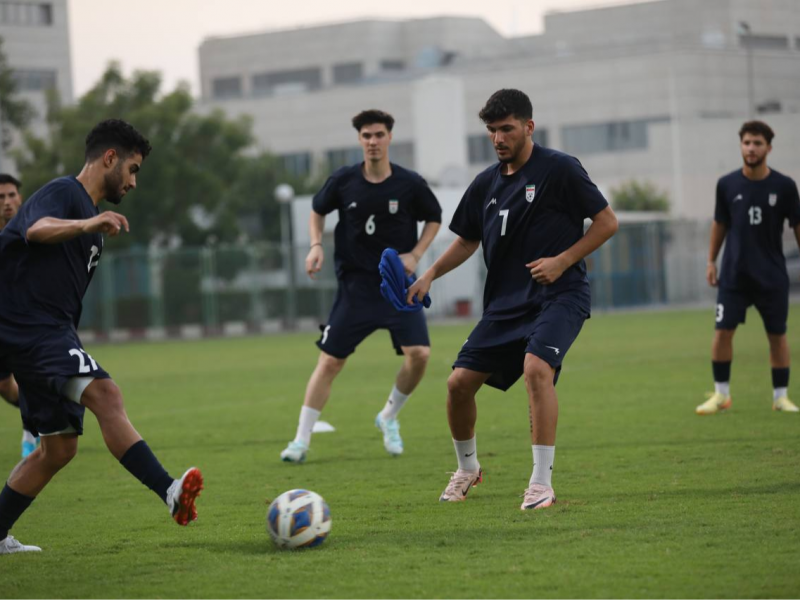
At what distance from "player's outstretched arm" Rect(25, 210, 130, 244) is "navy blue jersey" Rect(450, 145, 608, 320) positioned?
246 cm

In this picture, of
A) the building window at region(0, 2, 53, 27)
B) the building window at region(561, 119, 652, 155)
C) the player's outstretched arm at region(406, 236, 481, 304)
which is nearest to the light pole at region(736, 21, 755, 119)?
the building window at region(561, 119, 652, 155)

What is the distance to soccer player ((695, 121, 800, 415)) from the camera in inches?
459

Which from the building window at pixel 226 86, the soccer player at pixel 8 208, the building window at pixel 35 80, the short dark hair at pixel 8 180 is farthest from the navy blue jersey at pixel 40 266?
the building window at pixel 226 86

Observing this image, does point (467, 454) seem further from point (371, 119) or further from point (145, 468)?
point (371, 119)

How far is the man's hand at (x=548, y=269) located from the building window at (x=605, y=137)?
54124 mm

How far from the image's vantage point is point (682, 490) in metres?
7.84

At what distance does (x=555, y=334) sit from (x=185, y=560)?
2.43 m

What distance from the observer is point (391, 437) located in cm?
1056

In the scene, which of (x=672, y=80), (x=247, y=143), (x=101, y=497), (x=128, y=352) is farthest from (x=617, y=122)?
(x=101, y=497)

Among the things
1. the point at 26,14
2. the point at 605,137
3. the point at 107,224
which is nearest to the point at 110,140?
the point at 107,224

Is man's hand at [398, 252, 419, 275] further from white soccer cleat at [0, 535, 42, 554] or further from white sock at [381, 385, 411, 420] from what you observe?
white soccer cleat at [0, 535, 42, 554]

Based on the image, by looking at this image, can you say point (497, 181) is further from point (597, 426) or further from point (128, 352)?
point (128, 352)

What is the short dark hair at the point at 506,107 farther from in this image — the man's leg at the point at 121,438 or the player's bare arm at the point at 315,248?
the player's bare arm at the point at 315,248

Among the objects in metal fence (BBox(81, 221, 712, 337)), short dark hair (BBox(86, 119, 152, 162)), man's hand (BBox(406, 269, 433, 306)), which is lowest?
metal fence (BBox(81, 221, 712, 337))
